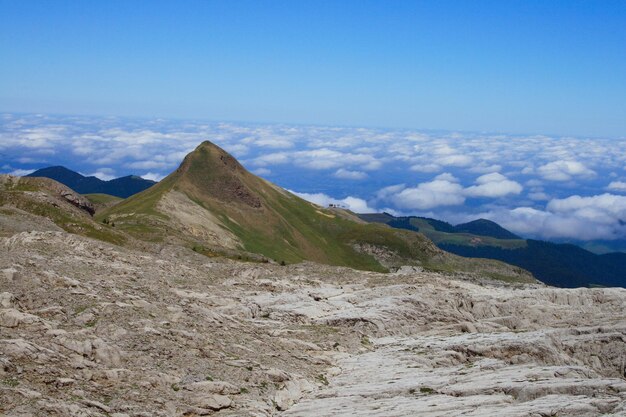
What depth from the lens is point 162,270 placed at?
70812mm

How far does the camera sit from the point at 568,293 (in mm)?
79188

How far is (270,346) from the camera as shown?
156ft

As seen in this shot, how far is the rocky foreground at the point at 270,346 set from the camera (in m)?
31.0

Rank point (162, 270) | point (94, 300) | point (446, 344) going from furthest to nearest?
1. point (162, 270)
2. point (446, 344)
3. point (94, 300)

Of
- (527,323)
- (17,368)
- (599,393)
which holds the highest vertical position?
(17,368)

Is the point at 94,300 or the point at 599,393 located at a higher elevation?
the point at 94,300

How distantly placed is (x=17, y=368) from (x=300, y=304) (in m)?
42.2

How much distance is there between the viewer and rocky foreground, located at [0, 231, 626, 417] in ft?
102

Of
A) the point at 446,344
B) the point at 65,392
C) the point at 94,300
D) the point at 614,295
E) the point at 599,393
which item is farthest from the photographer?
the point at 614,295

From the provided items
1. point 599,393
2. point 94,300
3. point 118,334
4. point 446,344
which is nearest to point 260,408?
point 118,334

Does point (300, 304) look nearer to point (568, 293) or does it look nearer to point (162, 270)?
point (162, 270)

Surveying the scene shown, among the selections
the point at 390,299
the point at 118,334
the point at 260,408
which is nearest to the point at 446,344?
the point at 390,299

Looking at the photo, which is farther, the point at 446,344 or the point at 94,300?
the point at 446,344

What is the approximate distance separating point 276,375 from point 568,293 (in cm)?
5719
